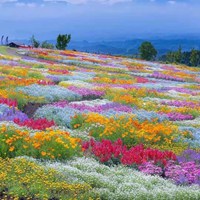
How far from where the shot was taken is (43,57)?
5922 centimetres

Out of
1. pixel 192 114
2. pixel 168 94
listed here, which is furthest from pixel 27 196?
pixel 168 94

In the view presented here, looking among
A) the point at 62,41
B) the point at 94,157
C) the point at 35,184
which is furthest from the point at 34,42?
the point at 35,184

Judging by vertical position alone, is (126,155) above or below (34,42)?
below

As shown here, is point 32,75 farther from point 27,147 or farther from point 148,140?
point 27,147

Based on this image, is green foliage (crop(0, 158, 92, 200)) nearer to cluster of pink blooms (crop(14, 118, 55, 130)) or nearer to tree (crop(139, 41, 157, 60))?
cluster of pink blooms (crop(14, 118, 55, 130))

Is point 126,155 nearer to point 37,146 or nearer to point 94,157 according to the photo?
point 94,157

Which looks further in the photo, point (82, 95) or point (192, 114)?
point (82, 95)

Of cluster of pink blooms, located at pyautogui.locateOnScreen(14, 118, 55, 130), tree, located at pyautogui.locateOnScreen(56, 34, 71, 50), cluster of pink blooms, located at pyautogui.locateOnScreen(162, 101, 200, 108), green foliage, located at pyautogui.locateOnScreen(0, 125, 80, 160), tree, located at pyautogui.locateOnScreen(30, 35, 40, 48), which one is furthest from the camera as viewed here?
tree, located at pyautogui.locateOnScreen(30, 35, 40, 48)

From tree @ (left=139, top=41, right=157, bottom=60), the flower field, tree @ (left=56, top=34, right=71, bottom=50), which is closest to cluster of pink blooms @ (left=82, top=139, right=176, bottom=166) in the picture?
the flower field

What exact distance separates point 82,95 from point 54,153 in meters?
14.8

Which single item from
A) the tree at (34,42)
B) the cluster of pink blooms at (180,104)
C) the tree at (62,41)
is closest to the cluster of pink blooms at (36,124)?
the cluster of pink blooms at (180,104)

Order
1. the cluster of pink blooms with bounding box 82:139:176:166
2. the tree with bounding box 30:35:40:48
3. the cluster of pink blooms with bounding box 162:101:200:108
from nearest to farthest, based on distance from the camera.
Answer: the cluster of pink blooms with bounding box 82:139:176:166
the cluster of pink blooms with bounding box 162:101:200:108
the tree with bounding box 30:35:40:48

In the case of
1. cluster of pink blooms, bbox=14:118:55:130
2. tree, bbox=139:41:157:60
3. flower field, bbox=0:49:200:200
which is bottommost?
flower field, bbox=0:49:200:200

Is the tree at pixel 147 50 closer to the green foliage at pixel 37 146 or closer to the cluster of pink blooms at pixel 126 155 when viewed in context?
the cluster of pink blooms at pixel 126 155
